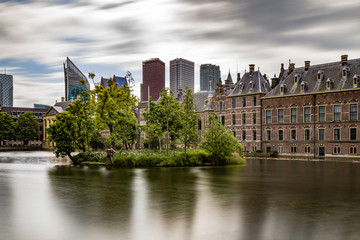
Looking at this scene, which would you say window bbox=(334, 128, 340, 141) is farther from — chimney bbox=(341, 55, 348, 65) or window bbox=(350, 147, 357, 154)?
chimney bbox=(341, 55, 348, 65)

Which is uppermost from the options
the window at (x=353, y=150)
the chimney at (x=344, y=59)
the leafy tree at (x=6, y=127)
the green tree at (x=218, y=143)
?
the chimney at (x=344, y=59)

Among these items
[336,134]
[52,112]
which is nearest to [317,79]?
[336,134]

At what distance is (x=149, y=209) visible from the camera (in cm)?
1525

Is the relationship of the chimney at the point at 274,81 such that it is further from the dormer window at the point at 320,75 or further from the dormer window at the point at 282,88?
the dormer window at the point at 320,75

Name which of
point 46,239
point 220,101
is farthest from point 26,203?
point 220,101

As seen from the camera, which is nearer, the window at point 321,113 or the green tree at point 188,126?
the green tree at point 188,126

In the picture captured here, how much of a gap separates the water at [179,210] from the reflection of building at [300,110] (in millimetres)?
31403

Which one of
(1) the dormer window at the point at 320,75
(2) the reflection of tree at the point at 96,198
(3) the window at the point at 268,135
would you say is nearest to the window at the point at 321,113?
(1) the dormer window at the point at 320,75

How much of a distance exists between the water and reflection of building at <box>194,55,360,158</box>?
3140 cm

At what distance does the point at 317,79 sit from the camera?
55.7 metres

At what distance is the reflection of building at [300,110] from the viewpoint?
51.5 metres

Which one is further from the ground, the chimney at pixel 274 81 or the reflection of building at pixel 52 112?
the chimney at pixel 274 81

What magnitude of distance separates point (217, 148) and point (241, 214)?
2665cm

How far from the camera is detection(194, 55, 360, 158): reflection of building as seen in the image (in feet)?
169
